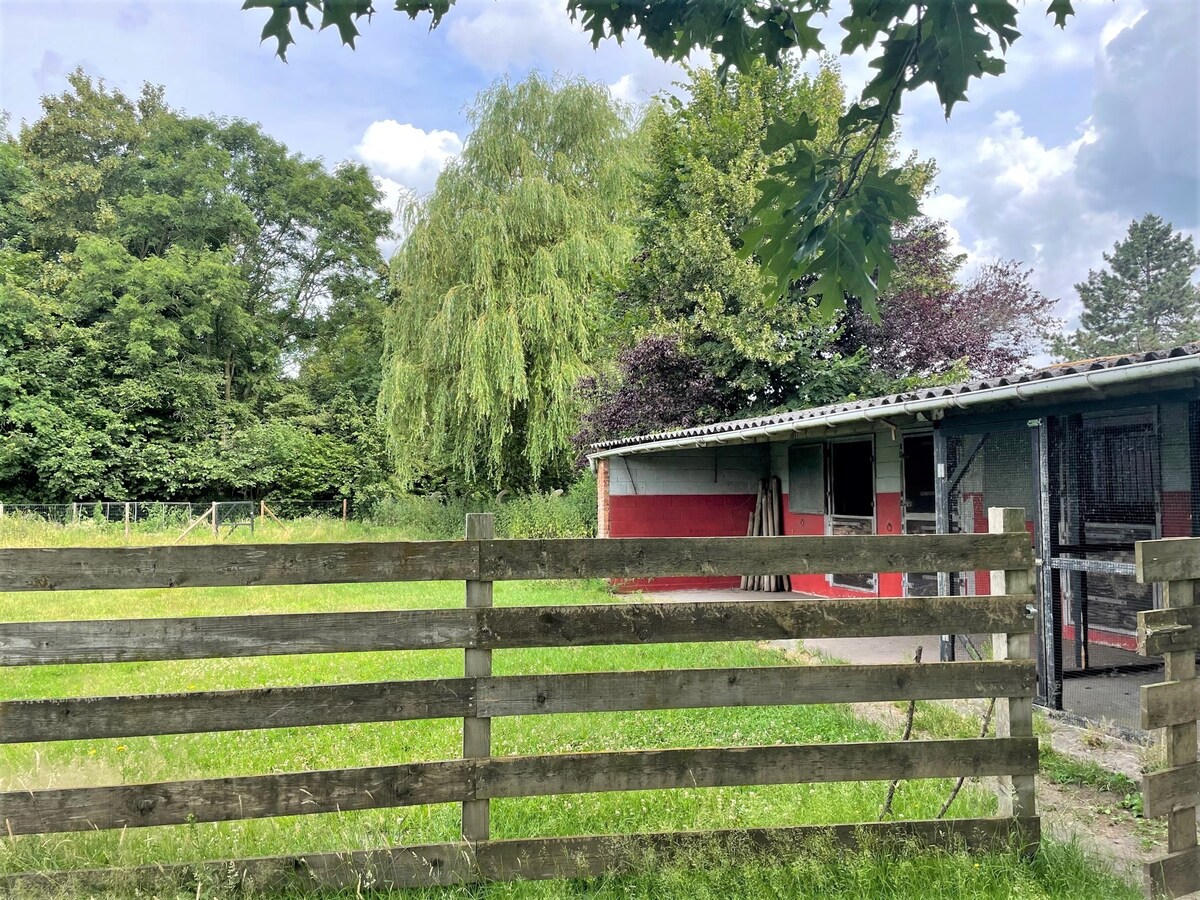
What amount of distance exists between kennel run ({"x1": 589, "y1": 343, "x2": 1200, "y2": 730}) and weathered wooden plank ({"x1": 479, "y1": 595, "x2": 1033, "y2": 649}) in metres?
1.94

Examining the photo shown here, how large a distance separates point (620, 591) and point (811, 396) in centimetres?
557

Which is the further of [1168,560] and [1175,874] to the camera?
[1168,560]

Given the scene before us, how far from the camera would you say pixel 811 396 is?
1459 cm

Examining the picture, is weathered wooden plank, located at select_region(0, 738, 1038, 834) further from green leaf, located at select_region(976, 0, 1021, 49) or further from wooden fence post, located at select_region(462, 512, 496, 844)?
green leaf, located at select_region(976, 0, 1021, 49)

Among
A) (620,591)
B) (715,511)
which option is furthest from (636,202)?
(620,591)

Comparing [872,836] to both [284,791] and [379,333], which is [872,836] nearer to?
[284,791]

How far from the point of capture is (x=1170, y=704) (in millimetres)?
2535

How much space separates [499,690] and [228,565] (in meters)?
1.06

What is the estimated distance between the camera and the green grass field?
2.57 meters

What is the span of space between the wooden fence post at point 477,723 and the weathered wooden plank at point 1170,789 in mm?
2250

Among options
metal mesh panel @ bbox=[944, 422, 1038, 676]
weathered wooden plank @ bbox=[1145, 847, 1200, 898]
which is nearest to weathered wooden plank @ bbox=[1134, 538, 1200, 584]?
weathered wooden plank @ bbox=[1145, 847, 1200, 898]

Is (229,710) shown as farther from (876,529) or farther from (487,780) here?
(876,529)

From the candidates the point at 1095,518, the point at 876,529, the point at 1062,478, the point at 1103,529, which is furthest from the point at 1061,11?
the point at 876,529

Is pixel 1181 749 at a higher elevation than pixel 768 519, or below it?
below
